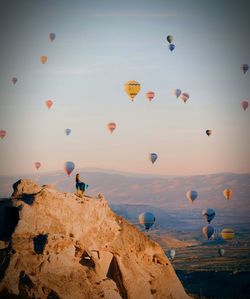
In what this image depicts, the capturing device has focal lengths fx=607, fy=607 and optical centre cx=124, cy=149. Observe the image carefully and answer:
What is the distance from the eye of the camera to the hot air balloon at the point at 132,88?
80.2 meters

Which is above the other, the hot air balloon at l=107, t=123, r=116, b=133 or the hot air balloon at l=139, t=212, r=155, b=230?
the hot air balloon at l=107, t=123, r=116, b=133

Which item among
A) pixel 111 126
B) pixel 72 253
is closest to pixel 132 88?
pixel 111 126

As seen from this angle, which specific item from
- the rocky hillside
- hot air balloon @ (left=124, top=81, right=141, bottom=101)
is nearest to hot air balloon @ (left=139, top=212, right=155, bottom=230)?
hot air balloon @ (left=124, top=81, right=141, bottom=101)

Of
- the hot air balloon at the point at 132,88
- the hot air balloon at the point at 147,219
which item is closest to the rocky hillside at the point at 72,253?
the hot air balloon at the point at 147,219

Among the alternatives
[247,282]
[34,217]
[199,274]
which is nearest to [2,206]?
[34,217]

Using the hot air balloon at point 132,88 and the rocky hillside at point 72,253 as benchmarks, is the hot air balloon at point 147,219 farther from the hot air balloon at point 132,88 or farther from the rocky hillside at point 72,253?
the rocky hillside at point 72,253

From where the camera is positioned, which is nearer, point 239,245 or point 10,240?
point 10,240

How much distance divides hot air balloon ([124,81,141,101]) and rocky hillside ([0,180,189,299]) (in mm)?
47409

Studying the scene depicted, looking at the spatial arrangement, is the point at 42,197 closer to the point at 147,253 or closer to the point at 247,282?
the point at 147,253

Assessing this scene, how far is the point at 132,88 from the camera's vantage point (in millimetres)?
80812

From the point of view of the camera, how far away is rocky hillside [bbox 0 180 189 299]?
26.9m

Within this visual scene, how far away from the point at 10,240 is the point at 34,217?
5.50ft

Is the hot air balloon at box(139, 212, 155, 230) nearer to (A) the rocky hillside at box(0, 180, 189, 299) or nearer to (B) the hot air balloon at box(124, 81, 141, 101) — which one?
(B) the hot air balloon at box(124, 81, 141, 101)

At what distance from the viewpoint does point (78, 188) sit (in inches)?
1299
